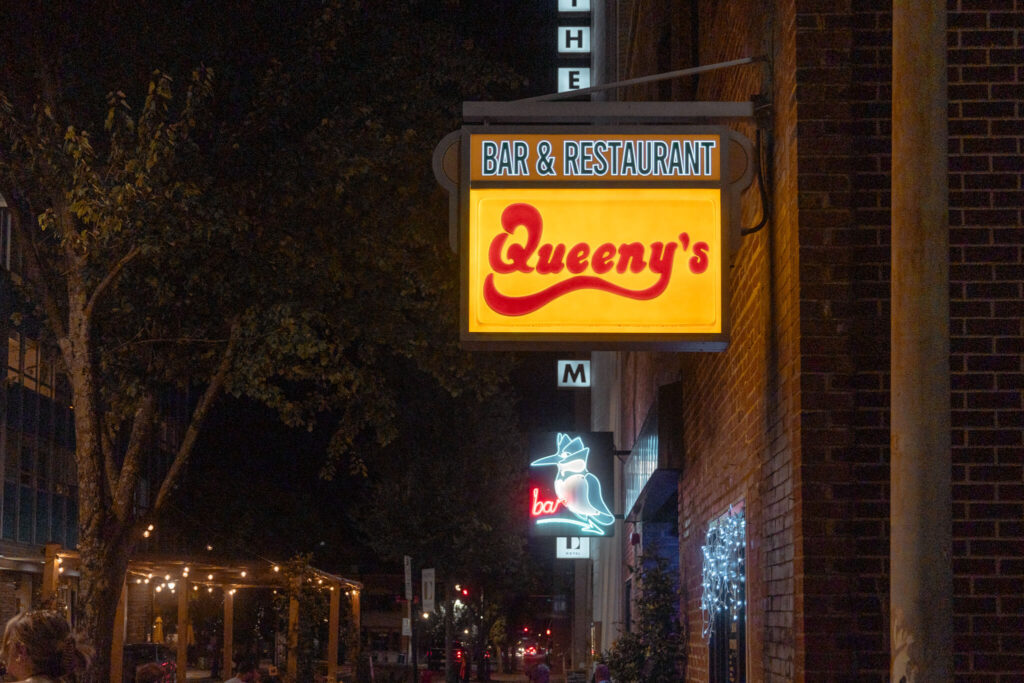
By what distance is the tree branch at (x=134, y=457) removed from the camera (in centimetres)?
1612

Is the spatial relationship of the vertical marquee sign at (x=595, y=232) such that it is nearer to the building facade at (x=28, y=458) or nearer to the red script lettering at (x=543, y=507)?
the red script lettering at (x=543, y=507)

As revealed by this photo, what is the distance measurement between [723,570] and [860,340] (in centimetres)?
327

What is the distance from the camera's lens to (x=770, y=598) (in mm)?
6574

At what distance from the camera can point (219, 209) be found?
14828 mm

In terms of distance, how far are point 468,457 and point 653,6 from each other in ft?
109

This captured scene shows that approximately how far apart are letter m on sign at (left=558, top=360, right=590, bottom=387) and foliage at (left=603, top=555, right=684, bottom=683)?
32738 millimetres

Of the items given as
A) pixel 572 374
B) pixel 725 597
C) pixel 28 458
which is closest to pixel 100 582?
pixel 725 597

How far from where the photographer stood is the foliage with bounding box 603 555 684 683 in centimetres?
1168

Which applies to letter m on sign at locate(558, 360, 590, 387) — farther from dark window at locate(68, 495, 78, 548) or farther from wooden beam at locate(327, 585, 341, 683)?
dark window at locate(68, 495, 78, 548)

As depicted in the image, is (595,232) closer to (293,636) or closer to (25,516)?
(293,636)

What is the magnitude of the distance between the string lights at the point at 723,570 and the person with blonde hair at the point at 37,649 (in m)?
4.25

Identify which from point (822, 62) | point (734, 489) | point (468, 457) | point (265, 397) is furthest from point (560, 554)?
point (822, 62)

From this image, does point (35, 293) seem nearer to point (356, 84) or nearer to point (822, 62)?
point (356, 84)

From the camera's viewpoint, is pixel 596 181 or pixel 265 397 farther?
pixel 265 397
